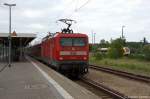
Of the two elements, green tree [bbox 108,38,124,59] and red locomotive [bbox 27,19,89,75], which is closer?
red locomotive [bbox 27,19,89,75]

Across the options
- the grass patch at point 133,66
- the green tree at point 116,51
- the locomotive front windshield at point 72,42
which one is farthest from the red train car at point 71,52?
the green tree at point 116,51

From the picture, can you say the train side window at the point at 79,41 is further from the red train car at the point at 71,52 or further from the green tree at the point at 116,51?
the green tree at the point at 116,51

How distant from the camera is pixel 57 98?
43.0ft

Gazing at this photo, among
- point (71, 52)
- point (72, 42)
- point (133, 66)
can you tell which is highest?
point (72, 42)

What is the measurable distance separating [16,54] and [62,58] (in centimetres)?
2968

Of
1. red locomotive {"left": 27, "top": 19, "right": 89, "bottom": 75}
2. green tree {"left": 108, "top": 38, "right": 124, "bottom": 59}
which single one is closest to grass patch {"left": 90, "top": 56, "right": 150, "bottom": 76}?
red locomotive {"left": 27, "top": 19, "right": 89, "bottom": 75}

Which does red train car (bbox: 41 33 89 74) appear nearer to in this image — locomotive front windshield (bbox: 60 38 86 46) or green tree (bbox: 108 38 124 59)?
locomotive front windshield (bbox: 60 38 86 46)

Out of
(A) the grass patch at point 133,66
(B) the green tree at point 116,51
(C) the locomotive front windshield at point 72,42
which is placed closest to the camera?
(C) the locomotive front windshield at point 72,42

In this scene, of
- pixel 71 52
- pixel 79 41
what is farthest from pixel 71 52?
pixel 79 41

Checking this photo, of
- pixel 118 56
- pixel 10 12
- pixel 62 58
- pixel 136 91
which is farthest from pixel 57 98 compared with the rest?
pixel 118 56

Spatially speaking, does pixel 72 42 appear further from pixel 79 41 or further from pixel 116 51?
pixel 116 51

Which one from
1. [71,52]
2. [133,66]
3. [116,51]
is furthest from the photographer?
[116,51]

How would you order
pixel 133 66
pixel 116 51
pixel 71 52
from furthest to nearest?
pixel 116 51 → pixel 133 66 → pixel 71 52

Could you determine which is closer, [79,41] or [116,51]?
[79,41]
